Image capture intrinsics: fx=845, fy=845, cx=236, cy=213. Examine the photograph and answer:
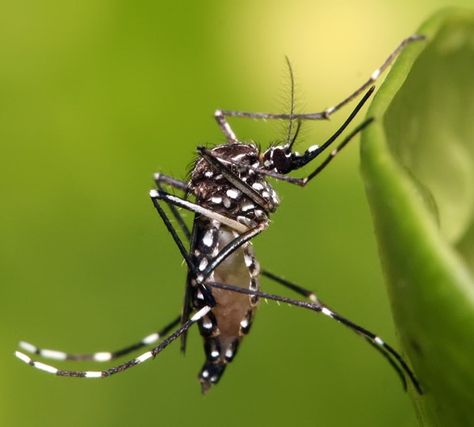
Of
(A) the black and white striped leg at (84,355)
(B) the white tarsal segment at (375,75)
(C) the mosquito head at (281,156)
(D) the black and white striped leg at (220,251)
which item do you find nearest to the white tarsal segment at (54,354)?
(A) the black and white striped leg at (84,355)

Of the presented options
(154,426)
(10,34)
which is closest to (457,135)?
(154,426)

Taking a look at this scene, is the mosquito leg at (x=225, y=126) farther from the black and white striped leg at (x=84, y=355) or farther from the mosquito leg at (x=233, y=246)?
the black and white striped leg at (x=84, y=355)

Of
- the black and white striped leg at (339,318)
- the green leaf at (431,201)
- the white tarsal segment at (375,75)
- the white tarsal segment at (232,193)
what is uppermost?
the white tarsal segment at (375,75)

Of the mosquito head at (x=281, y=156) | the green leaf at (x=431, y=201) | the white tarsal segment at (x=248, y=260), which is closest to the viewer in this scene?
the green leaf at (x=431, y=201)

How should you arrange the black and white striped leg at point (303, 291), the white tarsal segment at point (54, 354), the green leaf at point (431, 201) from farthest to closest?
the white tarsal segment at point (54, 354) < the black and white striped leg at point (303, 291) < the green leaf at point (431, 201)

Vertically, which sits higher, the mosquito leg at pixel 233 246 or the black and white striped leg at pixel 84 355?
the mosquito leg at pixel 233 246

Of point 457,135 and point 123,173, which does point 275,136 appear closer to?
point 123,173
